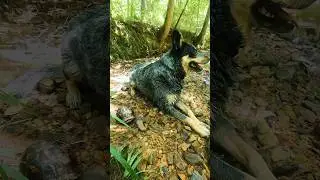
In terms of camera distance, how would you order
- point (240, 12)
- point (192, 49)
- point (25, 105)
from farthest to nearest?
point (192, 49)
point (240, 12)
point (25, 105)

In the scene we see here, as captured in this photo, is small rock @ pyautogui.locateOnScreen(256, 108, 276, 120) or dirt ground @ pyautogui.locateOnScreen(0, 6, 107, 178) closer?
dirt ground @ pyautogui.locateOnScreen(0, 6, 107, 178)

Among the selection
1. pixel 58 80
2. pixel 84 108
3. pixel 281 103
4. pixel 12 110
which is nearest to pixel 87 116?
pixel 84 108

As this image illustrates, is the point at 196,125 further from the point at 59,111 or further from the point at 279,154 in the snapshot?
the point at 59,111

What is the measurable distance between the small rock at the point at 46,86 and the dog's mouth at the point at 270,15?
4.20 ft

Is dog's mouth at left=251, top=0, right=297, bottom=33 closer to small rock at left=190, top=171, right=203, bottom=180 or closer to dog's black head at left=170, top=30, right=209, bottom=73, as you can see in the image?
dog's black head at left=170, top=30, right=209, bottom=73

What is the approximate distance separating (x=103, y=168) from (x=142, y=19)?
0.99m

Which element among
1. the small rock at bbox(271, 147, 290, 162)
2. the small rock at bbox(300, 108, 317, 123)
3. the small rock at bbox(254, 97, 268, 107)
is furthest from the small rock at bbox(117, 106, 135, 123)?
the small rock at bbox(300, 108, 317, 123)

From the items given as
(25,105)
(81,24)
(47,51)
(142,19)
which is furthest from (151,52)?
(25,105)

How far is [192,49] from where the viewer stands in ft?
8.36

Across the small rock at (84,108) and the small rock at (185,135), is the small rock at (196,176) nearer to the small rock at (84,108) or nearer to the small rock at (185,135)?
the small rock at (185,135)

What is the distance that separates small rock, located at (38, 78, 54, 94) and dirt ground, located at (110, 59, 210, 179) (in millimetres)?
389

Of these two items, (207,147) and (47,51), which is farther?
(207,147)

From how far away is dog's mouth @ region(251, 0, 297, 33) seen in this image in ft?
7.64

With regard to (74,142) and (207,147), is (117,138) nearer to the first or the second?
(74,142)
